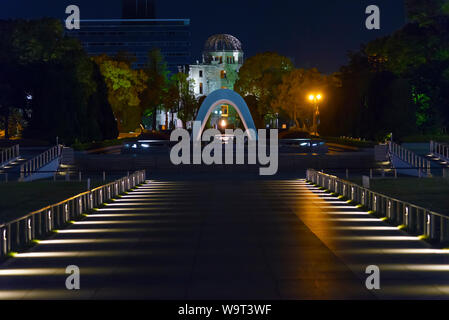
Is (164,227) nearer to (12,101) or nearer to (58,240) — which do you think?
(58,240)

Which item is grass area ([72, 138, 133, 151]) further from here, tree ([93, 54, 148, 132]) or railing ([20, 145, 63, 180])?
tree ([93, 54, 148, 132])

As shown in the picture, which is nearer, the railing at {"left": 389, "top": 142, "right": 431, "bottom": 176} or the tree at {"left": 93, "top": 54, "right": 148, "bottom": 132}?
the railing at {"left": 389, "top": 142, "right": 431, "bottom": 176}

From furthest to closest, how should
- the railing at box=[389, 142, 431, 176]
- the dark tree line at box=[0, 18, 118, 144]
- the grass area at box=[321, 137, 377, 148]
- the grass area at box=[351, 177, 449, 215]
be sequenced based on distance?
1. the dark tree line at box=[0, 18, 118, 144]
2. the grass area at box=[321, 137, 377, 148]
3. the railing at box=[389, 142, 431, 176]
4. the grass area at box=[351, 177, 449, 215]

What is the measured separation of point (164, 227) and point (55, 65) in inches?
1670

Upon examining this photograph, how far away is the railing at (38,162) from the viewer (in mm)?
39003

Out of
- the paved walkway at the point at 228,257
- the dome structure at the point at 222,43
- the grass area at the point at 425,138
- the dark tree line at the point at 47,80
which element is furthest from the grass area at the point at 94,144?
the dome structure at the point at 222,43

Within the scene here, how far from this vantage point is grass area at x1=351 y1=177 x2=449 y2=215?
2447 cm

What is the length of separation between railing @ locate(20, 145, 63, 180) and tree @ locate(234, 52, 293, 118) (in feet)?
184

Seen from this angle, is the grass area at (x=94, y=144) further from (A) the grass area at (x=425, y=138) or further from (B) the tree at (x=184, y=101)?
(B) the tree at (x=184, y=101)

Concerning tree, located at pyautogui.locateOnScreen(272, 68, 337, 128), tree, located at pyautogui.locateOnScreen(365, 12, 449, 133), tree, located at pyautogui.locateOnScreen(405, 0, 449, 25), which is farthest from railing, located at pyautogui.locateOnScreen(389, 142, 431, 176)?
tree, located at pyautogui.locateOnScreen(272, 68, 337, 128)

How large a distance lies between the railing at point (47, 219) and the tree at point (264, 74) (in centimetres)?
7180

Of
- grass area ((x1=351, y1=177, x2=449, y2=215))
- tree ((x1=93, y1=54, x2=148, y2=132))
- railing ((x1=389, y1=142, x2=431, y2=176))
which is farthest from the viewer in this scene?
tree ((x1=93, y1=54, x2=148, y2=132))

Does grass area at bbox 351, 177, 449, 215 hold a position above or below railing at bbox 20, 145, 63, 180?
below

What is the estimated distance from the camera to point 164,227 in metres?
19.0
